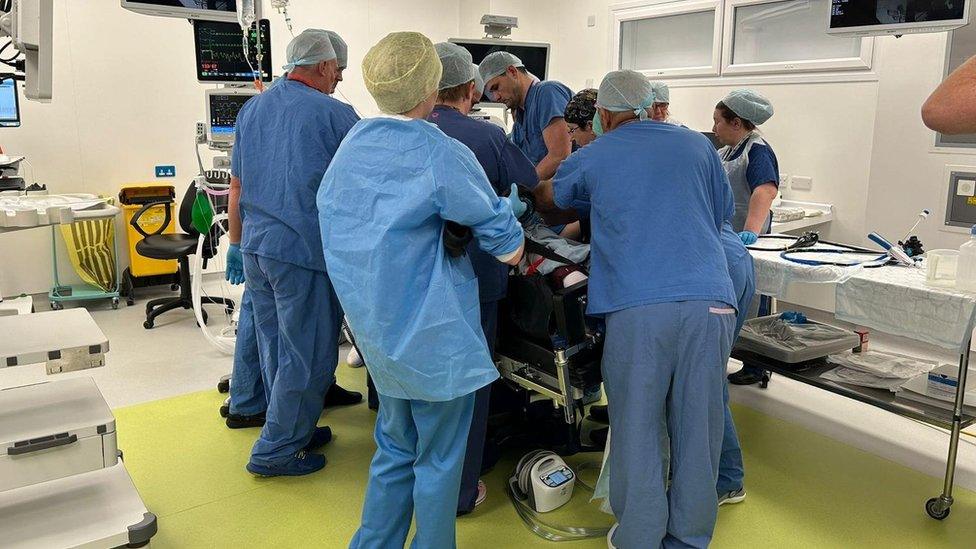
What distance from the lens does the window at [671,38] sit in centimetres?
541

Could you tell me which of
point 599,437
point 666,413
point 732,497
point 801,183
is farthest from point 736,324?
point 801,183

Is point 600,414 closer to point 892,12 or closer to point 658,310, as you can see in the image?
point 658,310

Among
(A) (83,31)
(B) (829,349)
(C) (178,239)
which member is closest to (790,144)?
(B) (829,349)

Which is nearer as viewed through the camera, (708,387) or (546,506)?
(708,387)

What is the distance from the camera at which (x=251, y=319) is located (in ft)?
10.9

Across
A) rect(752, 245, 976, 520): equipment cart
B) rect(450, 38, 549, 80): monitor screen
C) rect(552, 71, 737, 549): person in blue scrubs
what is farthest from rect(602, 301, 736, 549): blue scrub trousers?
rect(450, 38, 549, 80): monitor screen

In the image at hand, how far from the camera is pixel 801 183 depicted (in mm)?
4922

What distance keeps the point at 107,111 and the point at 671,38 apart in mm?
4377

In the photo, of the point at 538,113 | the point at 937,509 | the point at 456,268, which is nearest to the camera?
the point at 456,268

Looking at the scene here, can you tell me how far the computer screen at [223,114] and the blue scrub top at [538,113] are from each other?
159 cm

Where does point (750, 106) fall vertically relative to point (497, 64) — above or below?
below

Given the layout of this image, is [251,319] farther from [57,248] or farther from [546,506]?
[57,248]

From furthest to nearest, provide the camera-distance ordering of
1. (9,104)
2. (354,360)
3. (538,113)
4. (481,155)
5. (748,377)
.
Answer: (9,104) < (354,360) < (748,377) < (538,113) < (481,155)

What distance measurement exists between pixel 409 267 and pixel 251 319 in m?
1.64
